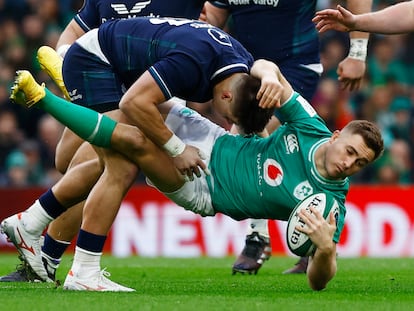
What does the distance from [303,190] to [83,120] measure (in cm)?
128

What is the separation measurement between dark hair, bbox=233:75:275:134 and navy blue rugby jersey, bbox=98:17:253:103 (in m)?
0.10

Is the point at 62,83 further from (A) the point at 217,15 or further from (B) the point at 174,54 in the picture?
(A) the point at 217,15

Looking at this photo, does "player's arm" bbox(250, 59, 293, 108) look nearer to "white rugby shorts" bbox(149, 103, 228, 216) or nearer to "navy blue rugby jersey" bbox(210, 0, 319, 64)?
"white rugby shorts" bbox(149, 103, 228, 216)

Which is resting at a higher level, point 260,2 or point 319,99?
point 260,2

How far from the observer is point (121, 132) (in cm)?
577

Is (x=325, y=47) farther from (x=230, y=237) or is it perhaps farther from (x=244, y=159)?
(x=244, y=159)

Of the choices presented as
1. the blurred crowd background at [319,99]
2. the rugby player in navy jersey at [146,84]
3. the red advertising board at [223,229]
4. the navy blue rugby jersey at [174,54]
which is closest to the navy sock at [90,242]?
the rugby player in navy jersey at [146,84]

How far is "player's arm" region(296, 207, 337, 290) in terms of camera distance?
18.4ft

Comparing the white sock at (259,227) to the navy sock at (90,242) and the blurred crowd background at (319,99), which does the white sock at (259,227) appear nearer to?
the navy sock at (90,242)

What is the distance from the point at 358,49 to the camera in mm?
7703

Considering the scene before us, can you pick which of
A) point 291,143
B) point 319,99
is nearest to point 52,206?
point 291,143

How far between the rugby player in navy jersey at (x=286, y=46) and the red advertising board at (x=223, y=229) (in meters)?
3.69

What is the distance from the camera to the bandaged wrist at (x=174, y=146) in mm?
5824

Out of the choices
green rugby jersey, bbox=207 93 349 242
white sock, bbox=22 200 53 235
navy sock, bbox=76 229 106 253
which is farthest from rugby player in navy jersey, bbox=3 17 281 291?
white sock, bbox=22 200 53 235
